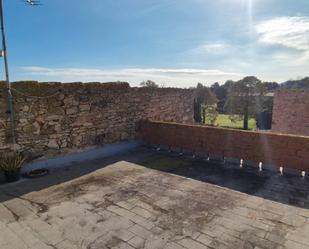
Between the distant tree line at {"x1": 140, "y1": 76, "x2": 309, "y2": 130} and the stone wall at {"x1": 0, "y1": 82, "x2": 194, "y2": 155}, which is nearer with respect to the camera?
the stone wall at {"x1": 0, "y1": 82, "x2": 194, "y2": 155}

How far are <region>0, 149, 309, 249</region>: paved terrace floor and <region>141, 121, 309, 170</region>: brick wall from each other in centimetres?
45

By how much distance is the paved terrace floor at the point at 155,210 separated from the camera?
323 centimetres

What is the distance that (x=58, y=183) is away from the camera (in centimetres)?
526

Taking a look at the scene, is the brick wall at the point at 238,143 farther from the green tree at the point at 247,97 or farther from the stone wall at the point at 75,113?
the green tree at the point at 247,97

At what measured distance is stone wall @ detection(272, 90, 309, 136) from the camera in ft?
37.1

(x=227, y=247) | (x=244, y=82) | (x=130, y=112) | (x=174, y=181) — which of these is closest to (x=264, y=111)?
(x=244, y=82)

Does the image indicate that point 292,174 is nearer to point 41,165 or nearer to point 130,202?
point 130,202

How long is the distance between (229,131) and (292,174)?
1.76 meters

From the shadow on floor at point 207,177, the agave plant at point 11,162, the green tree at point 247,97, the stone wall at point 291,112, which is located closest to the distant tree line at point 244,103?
the green tree at point 247,97

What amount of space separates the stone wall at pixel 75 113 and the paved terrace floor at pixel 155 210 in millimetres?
958

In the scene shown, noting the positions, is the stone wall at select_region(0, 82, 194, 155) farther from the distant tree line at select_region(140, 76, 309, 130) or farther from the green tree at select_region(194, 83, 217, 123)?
the green tree at select_region(194, 83, 217, 123)

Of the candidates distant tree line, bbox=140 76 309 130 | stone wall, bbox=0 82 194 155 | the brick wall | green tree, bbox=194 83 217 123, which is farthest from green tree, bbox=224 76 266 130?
the brick wall

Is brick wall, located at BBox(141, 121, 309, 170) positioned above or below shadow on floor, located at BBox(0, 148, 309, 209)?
above

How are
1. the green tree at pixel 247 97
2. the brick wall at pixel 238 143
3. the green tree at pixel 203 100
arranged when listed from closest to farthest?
the brick wall at pixel 238 143
the green tree at pixel 247 97
the green tree at pixel 203 100
